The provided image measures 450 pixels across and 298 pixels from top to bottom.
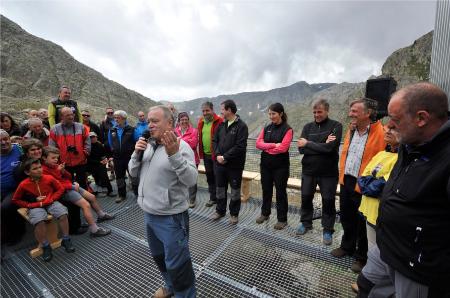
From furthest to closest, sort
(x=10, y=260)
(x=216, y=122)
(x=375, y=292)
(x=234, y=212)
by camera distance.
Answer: (x=216, y=122) < (x=234, y=212) < (x=10, y=260) < (x=375, y=292)

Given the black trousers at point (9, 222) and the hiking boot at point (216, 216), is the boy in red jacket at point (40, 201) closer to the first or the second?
the black trousers at point (9, 222)

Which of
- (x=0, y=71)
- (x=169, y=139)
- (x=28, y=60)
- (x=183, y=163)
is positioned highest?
(x=28, y=60)

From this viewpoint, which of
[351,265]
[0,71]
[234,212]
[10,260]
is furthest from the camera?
[0,71]

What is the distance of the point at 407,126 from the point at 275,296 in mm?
2007

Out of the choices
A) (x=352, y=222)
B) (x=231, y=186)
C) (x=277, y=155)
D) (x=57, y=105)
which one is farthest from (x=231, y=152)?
(x=57, y=105)

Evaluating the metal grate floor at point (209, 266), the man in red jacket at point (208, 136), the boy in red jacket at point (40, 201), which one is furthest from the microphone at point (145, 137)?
the boy in red jacket at point (40, 201)

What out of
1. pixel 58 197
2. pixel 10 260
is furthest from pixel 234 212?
pixel 10 260

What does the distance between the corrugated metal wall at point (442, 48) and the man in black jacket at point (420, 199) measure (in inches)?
94.6

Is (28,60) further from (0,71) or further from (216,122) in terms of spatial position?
(216,122)

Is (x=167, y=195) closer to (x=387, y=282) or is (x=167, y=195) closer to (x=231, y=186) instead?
(x=387, y=282)

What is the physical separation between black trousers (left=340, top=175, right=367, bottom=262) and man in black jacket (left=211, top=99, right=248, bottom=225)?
1.57 metres

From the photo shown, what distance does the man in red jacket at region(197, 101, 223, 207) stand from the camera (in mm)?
4266

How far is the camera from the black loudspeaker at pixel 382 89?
3930 mm

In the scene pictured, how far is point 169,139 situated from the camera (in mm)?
1748
